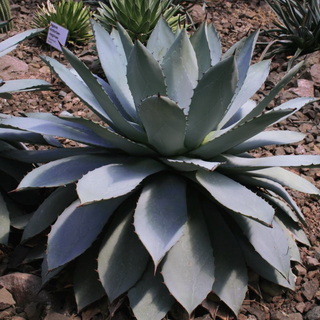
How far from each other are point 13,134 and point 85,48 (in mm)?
2418

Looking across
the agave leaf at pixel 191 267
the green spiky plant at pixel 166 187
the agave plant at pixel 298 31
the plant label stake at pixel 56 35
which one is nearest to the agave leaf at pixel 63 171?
the green spiky plant at pixel 166 187

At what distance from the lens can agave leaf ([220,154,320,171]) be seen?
1509 millimetres

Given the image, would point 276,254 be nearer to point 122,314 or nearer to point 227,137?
point 227,137

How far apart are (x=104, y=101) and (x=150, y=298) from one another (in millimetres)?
793

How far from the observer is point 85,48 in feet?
13.1

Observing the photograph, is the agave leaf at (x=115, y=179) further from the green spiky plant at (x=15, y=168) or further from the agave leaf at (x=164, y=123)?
the green spiky plant at (x=15, y=168)

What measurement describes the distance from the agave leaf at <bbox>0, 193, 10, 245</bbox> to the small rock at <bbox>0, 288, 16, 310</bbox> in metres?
0.21

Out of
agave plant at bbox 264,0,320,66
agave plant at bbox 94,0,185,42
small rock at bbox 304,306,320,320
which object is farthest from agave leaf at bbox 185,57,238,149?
agave plant at bbox 264,0,320,66

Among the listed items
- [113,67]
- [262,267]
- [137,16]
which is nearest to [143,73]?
[113,67]

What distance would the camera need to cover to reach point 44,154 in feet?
5.79

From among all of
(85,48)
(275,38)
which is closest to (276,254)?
(275,38)

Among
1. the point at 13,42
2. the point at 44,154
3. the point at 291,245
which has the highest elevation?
the point at 13,42

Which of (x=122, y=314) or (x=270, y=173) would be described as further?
(x=270, y=173)

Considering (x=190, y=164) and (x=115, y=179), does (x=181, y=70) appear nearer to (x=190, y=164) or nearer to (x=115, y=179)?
(x=190, y=164)
